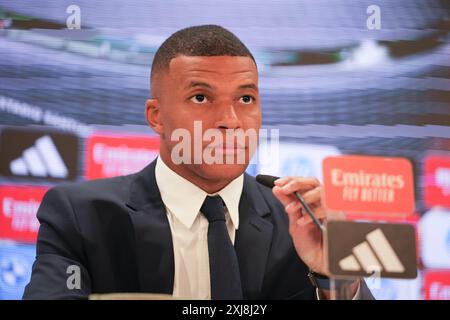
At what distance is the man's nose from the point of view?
208 cm

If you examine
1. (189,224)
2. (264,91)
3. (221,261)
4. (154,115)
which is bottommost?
(221,261)

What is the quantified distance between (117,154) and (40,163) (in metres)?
0.25

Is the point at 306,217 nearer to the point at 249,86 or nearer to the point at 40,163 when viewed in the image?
the point at 249,86

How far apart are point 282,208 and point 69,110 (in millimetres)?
794

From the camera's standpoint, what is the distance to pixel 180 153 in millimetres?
2176

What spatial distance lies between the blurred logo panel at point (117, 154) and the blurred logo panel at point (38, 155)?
6 cm

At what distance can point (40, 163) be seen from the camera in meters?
2.41

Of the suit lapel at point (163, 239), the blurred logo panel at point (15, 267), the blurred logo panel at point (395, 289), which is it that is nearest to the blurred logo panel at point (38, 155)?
the blurred logo panel at point (15, 267)

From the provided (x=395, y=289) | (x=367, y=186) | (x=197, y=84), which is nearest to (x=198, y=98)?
(x=197, y=84)

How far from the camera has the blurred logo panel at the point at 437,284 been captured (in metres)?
2.44

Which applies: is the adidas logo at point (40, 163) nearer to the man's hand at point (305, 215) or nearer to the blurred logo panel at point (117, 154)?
the blurred logo panel at point (117, 154)
